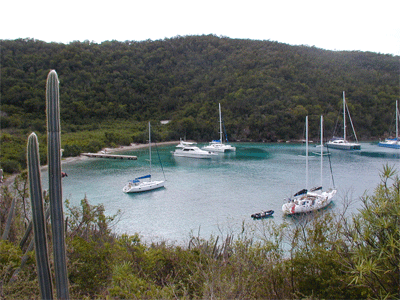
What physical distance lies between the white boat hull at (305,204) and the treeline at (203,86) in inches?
1533

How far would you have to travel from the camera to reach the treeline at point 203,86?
189 feet

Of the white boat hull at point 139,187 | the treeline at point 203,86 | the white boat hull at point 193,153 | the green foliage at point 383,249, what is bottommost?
the white boat hull at point 139,187

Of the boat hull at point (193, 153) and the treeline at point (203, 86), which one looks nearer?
the boat hull at point (193, 153)

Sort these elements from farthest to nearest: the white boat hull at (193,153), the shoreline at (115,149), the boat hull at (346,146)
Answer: the boat hull at (346,146), the white boat hull at (193,153), the shoreline at (115,149)

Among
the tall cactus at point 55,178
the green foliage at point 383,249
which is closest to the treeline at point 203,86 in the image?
the tall cactus at point 55,178

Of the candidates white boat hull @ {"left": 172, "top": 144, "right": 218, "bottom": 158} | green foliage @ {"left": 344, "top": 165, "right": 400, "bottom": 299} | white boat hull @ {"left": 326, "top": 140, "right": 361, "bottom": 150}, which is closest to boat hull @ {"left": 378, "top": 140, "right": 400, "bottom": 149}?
white boat hull @ {"left": 326, "top": 140, "right": 361, "bottom": 150}

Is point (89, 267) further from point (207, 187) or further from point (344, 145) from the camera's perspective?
point (344, 145)

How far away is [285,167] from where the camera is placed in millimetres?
32344

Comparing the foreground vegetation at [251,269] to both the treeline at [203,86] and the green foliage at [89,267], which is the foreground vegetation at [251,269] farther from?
the treeline at [203,86]

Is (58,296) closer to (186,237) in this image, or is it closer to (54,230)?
(54,230)

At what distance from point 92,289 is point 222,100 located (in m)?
60.4

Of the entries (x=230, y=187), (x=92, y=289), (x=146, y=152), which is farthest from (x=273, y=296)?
(x=146, y=152)

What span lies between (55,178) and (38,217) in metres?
0.63

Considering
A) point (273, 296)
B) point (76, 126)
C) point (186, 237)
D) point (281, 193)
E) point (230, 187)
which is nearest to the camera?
point (273, 296)
